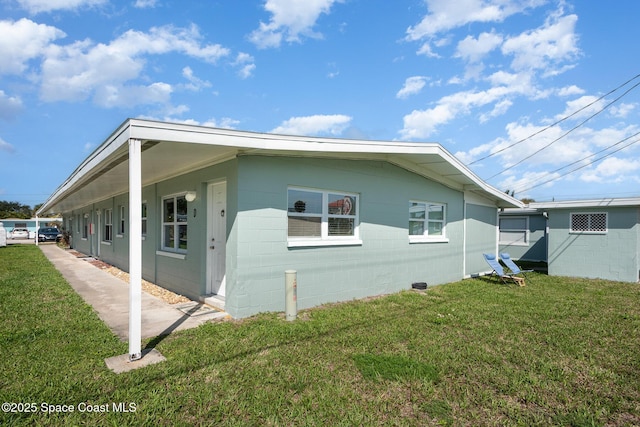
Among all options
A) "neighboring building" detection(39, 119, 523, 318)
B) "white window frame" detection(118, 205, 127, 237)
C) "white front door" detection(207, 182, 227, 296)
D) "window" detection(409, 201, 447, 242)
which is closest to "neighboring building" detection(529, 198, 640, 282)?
"neighboring building" detection(39, 119, 523, 318)

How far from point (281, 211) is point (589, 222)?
11234 millimetres

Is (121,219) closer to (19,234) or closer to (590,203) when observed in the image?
(590,203)

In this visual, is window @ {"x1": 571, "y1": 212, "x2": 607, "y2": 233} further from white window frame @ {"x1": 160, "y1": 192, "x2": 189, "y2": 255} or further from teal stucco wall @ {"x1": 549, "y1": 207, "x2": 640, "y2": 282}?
white window frame @ {"x1": 160, "y1": 192, "x2": 189, "y2": 255}

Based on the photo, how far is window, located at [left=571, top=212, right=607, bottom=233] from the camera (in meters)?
11.2

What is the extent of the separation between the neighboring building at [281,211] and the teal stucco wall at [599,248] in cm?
382

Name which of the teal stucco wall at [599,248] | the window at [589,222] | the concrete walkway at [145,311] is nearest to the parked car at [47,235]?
the concrete walkway at [145,311]

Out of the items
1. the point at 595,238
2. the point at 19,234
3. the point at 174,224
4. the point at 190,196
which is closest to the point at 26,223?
the point at 19,234

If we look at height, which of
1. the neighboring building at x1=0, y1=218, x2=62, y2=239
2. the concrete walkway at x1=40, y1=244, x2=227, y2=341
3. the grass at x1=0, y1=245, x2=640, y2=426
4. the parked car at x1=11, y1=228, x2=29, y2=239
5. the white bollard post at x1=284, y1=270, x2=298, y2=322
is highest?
the white bollard post at x1=284, y1=270, x2=298, y2=322

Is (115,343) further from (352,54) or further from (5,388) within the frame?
(352,54)

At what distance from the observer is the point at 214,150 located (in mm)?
5605

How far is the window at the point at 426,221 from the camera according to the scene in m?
9.28

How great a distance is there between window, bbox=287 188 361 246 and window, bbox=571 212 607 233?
9.11 metres

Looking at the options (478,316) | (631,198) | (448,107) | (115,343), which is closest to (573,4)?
(631,198)

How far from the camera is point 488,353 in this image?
4.37 metres
